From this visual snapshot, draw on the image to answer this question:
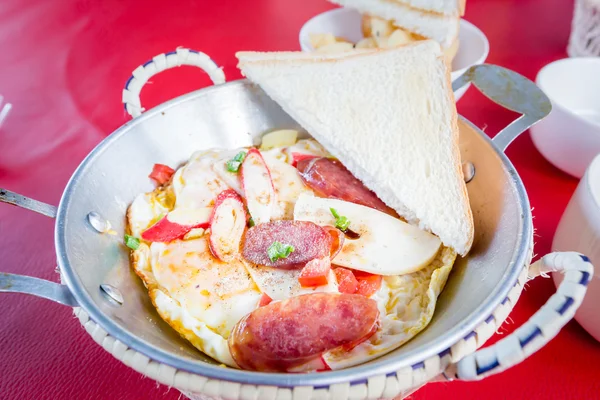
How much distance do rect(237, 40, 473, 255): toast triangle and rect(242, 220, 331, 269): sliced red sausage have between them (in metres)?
0.23

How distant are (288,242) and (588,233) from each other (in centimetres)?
67

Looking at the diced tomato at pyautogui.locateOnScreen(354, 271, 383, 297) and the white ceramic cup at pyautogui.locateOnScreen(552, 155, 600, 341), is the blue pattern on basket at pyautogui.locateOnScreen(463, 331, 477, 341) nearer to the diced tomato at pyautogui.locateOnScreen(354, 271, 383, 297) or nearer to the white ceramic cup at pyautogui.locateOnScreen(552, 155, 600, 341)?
the diced tomato at pyautogui.locateOnScreen(354, 271, 383, 297)

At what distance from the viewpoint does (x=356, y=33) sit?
2055 mm

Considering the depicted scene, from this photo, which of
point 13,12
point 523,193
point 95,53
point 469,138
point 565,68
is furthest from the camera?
point 13,12

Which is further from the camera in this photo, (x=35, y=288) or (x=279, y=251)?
(x=279, y=251)

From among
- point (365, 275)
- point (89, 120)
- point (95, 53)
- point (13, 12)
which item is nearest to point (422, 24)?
point (365, 275)

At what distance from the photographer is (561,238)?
1.16m

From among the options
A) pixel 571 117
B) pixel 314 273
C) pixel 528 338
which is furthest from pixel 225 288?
pixel 571 117

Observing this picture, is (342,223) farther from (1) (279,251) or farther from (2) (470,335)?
(2) (470,335)

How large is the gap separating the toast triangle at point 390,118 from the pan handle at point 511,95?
3.5 inches

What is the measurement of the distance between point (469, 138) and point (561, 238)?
0.35 metres

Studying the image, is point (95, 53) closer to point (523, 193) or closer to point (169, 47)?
point (169, 47)

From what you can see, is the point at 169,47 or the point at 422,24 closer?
the point at 422,24

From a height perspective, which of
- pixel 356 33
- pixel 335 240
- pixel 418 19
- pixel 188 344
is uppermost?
pixel 418 19
